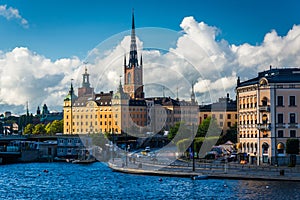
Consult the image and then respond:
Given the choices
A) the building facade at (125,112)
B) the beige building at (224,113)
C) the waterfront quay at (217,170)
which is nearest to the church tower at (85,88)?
the building facade at (125,112)

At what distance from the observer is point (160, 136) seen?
14638cm

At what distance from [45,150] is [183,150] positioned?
46206 millimetres

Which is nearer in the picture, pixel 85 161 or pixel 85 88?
pixel 85 161

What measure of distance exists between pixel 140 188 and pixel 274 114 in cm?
2039

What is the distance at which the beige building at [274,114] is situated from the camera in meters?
69.4

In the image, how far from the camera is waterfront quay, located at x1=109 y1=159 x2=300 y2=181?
5799cm

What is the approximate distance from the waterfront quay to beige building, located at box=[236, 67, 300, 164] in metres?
3.65

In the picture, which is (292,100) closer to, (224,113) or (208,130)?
(208,130)

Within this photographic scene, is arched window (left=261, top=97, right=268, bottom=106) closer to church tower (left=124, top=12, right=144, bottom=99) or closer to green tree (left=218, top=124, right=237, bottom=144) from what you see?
green tree (left=218, top=124, right=237, bottom=144)

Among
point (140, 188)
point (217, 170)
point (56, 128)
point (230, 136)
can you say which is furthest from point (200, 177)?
point (56, 128)

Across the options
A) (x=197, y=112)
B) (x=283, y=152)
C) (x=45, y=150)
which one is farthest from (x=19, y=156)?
(x=283, y=152)

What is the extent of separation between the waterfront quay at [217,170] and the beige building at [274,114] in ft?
12.0

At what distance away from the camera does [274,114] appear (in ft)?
228

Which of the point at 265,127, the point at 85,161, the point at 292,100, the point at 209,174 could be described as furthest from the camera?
the point at 85,161
